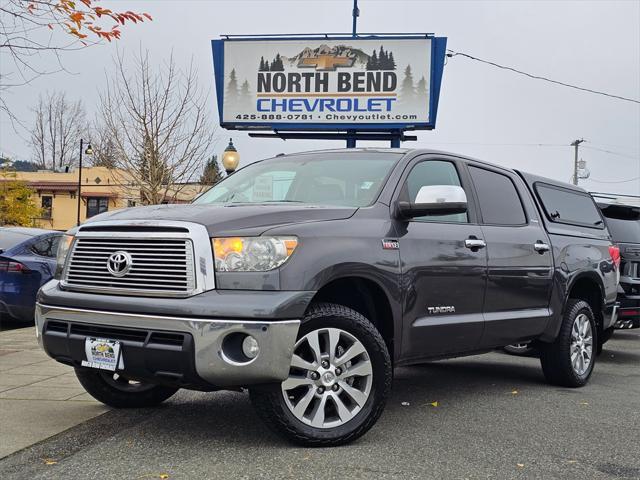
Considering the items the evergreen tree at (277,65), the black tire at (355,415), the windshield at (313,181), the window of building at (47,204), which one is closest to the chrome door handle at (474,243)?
the windshield at (313,181)

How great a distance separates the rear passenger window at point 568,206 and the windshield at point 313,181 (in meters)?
2.35

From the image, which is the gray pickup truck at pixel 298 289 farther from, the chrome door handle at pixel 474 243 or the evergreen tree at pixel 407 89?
the evergreen tree at pixel 407 89

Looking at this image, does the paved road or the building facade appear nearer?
the paved road

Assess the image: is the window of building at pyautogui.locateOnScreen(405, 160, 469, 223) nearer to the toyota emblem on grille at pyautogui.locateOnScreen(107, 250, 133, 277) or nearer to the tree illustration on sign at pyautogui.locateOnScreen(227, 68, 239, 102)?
the toyota emblem on grille at pyautogui.locateOnScreen(107, 250, 133, 277)

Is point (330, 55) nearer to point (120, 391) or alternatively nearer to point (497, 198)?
point (497, 198)

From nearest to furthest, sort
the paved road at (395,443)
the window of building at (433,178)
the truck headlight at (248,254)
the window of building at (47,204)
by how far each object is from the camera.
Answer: the paved road at (395,443) → the truck headlight at (248,254) → the window of building at (433,178) → the window of building at (47,204)

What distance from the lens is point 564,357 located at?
21.9 ft

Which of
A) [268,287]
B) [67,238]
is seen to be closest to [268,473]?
[268,287]

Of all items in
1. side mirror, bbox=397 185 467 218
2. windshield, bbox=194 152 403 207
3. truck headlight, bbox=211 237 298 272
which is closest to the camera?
truck headlight, bbox=211 237 298 272

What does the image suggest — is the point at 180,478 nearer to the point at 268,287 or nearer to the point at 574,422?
the point at 268,287

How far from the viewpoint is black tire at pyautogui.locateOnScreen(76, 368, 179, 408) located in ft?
17.3

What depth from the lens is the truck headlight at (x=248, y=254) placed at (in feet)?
13.7

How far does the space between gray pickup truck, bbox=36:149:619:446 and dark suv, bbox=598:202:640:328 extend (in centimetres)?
353

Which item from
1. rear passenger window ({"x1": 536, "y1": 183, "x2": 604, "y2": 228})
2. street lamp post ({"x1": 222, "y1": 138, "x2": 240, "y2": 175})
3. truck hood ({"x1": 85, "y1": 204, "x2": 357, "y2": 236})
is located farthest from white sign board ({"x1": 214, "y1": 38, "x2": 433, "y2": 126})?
truck hood ({"x1": 85, "y1": 204, "x2": 357, "y2": 236})
